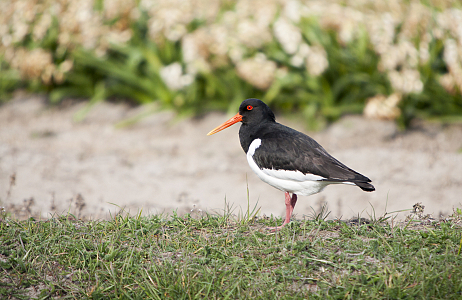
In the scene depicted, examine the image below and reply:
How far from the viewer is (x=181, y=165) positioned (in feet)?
20.0

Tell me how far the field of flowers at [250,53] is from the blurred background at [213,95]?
0.08 ft

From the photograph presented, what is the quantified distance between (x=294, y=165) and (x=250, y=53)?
11.8 ft

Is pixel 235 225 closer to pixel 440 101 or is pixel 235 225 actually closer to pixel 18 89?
pixel 440 101

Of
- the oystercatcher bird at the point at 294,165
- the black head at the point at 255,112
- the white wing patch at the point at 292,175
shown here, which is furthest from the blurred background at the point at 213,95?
the white wing patch at the point at 292,175

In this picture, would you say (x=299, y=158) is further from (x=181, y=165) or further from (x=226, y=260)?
(x=181, y=165)

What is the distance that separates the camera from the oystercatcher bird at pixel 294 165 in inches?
128

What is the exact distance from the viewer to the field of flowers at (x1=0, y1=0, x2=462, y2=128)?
6.07 m

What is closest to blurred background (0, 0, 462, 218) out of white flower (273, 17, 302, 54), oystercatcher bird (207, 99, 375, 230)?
white flower (273, 17, 302, 54)

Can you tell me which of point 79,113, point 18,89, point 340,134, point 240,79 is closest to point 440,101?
point 340,134

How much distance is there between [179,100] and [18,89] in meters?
3.44

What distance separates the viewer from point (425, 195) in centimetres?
500

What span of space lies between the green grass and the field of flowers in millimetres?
3288

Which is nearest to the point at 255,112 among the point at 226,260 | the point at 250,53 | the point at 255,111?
the point at 255,111

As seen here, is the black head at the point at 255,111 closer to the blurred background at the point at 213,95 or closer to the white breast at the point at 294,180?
the white breast at the point at 294,180
